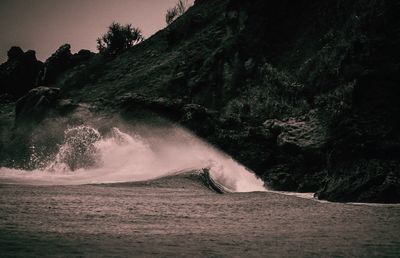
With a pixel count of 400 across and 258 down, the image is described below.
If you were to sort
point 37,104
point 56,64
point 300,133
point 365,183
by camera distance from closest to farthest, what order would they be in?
point 365,183 → point 300,133 → point 37,104 → point 56,64

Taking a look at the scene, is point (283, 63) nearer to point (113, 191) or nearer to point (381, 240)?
point (113, 191)

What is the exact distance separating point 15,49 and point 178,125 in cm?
4412

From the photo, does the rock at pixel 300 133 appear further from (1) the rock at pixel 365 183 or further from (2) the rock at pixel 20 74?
(2) the rock at pixel 20 74

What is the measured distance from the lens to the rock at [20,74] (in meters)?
59.8

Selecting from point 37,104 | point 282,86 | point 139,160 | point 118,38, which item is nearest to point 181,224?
point 139,160

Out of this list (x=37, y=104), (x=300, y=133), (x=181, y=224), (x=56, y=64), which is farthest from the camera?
(x=56, y=64)

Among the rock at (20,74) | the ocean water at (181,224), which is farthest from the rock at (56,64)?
the ocean water at (181,224)

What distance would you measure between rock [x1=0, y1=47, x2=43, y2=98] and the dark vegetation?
4.68 m

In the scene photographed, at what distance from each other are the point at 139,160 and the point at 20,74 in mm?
41629

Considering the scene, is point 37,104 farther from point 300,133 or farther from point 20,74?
point 20,74

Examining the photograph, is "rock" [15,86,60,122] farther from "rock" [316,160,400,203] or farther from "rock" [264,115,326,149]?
"rock" [316,160,400,203]

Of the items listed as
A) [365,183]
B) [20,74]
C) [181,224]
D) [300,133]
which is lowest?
[181,224]

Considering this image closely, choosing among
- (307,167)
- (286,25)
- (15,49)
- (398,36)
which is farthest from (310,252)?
(15,49)

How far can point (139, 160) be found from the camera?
23.3 meters
